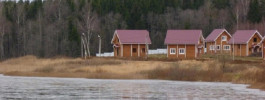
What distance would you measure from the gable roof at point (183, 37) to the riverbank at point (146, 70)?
719 inches

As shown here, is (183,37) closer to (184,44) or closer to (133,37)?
(184,44)

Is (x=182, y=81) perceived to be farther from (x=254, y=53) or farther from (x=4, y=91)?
(x=254, y=53)

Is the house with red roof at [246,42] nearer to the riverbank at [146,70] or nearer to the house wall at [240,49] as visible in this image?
the house wall at [240,49]

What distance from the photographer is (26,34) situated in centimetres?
11288

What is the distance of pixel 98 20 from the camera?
4569 inches

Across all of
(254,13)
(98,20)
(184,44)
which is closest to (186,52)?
(184,44)

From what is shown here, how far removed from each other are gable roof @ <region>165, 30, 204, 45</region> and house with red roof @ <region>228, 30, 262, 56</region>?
8111 mm

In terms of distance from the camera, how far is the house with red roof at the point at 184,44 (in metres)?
84.8

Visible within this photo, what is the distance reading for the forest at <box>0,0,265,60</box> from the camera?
109 m

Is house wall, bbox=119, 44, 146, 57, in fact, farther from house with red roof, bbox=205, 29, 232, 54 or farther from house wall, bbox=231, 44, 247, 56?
house with red roof, bbox=205, 29, 232, 54

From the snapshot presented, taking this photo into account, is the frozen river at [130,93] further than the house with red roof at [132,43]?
No

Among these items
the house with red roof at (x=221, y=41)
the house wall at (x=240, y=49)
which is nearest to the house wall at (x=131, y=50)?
the house wall at (x=240, y=49)

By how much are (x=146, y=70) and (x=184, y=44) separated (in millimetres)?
25107

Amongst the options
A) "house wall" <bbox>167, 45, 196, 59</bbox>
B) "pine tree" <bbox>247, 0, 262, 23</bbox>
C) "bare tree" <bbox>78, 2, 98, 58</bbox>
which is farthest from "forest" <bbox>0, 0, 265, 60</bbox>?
"house wall" <bbox>167, 45, 196, 59</bbox>
